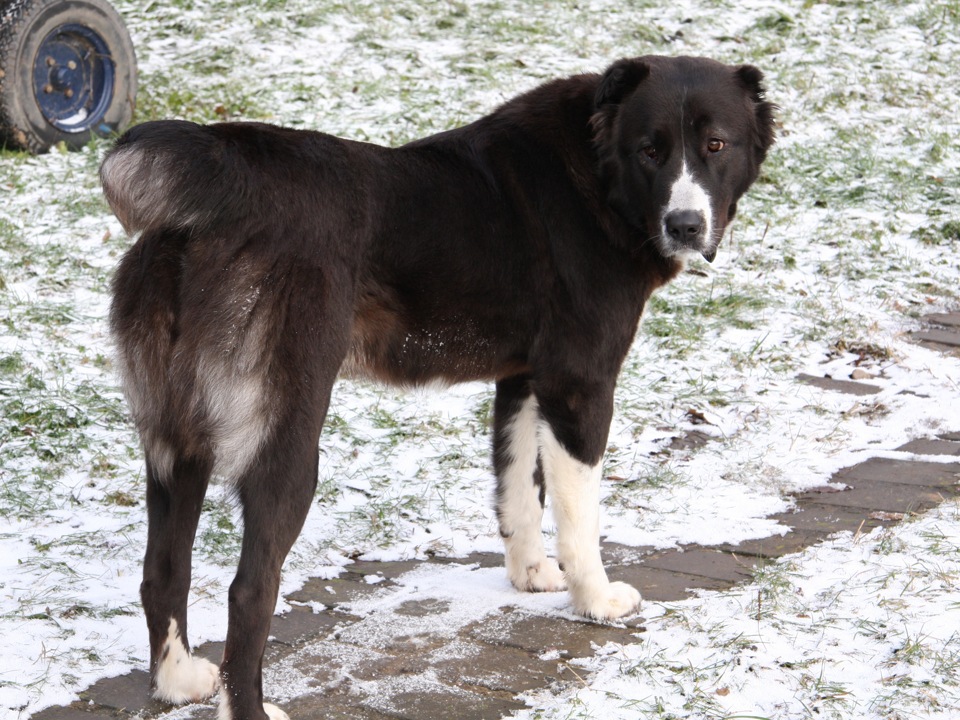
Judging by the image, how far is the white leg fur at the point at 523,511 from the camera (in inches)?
157

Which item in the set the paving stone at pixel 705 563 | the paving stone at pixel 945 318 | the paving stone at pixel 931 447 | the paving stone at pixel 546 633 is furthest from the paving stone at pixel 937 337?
the paving stone at pixel 546 633

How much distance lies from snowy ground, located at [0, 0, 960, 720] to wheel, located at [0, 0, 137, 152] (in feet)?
0.81

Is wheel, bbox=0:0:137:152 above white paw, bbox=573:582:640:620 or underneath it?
above

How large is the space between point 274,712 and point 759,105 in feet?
7.95

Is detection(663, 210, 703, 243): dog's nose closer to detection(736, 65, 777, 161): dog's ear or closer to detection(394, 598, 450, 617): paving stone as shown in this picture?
detection(736, 65, 777, 161): dog's ear

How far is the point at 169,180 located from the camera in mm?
2943

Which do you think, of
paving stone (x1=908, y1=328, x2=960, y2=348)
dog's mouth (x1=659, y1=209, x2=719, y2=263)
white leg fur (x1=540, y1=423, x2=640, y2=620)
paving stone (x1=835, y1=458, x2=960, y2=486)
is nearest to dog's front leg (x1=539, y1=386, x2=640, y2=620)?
white leg fur (x1=540, y1=423, x2=640, y2=620)

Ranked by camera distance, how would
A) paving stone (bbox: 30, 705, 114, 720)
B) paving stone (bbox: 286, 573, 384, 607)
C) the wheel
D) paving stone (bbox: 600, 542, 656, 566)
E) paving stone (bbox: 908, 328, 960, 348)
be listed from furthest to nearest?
the wheel
paving stone (bbox: 908, 328, 960, 348)
paving stone (bbox: 600, 542, 656, 566)
paving stone (bbox: 286, 573, 384, 607)
paving stone (bbox: 30, 705, 114, 720)

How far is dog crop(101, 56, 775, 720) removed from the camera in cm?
299

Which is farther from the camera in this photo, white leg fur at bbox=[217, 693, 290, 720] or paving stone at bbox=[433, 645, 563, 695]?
paving stone at bbox=[433, 645, 563, 695]

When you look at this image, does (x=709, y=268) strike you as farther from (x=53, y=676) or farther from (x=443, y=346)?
(x=53, y=676)

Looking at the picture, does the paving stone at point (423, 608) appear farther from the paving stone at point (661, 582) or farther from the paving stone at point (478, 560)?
the paving stone at point (661, 582)

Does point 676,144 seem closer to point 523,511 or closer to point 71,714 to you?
point 523,511

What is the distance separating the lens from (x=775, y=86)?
979cm
